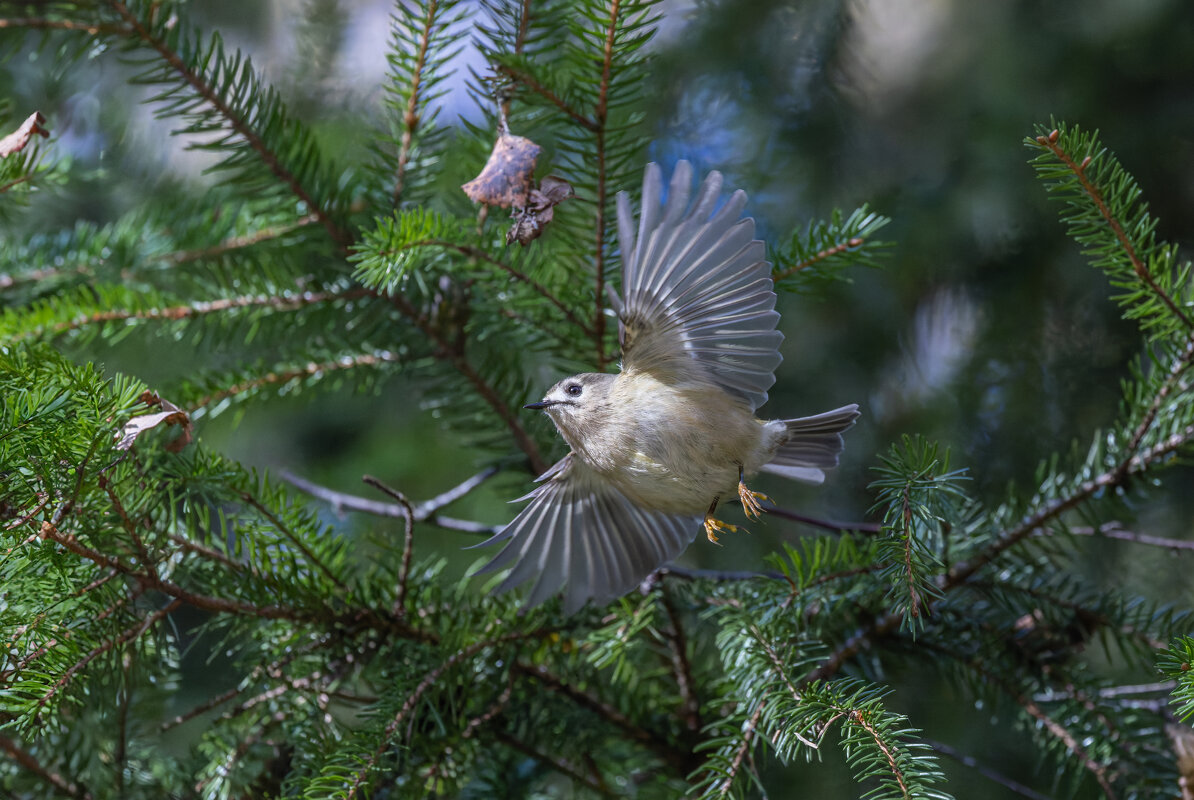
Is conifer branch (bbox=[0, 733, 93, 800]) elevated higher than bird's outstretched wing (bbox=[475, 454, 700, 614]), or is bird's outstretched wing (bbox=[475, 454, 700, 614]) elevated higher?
bird's outstretched wing (bbox=[475, 454, 700, 614])

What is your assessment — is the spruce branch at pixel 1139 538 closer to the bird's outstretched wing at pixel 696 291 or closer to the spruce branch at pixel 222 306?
the bird's outstretched wing at pixel 696 291

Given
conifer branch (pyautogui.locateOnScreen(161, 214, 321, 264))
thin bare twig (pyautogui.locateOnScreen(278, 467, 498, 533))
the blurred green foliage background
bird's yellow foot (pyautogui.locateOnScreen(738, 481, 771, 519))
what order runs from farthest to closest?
1. the blurred green foliage background
2. conifer branch (pyautogui.locateOnScreen(161, 214, 321, 264))
3. thin bare twig (pyautogui.locateOnScreen(278, 467, 498, 533))
4. bird's yellow foot (pyautogui.locateOnScreen(738, 481, 771, 519))

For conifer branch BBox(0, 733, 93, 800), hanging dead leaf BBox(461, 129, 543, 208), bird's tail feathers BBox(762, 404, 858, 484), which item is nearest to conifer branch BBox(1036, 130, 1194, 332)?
bird's tail feathers BBox(762, 404, 858, 484)

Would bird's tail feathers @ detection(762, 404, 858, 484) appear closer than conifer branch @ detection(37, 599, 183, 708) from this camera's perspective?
No

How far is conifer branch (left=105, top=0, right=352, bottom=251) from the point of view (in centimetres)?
114

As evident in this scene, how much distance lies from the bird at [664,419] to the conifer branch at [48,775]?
0.54m

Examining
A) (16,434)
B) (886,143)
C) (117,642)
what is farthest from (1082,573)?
(16,434)

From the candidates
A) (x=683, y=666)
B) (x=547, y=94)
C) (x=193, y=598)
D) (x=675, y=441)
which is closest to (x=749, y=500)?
(x=675, y=441)

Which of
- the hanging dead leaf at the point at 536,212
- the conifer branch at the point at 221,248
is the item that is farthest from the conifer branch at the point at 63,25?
the hanging dead leaf at the point at 536,212

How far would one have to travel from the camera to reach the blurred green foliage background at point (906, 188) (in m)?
1.68

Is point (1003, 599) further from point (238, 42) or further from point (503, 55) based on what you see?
point (238, 42)

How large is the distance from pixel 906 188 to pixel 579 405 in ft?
3.52

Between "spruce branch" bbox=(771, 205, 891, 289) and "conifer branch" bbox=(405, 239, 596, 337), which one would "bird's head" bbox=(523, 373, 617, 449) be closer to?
"conifer branch" bbox=(405, 239, 596, 337)

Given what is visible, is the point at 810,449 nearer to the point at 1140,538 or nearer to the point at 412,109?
the point at 1140,538
